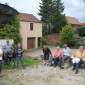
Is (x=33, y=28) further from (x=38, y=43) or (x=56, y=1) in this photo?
(x=56, y=1)

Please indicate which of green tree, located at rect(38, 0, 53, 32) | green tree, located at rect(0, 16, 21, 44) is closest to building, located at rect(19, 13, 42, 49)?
green tree, located at rect(0, 16, 21, 44)

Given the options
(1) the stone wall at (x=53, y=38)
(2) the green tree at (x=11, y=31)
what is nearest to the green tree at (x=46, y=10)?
(1) the stone wall at (x=53, y=38)

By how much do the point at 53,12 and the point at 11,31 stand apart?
583 inches

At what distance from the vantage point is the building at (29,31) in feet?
61.3

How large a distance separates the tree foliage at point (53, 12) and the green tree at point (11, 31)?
12.5 metres

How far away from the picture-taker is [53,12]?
2711 centimetres

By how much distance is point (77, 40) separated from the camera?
74.1 feet

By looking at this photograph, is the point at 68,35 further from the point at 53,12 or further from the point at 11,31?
the point at 11,31

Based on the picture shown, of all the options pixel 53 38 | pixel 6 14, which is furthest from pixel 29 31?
pixel 53 38

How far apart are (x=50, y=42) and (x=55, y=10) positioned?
7.56m

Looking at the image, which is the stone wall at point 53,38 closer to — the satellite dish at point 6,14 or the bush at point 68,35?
the bush at point 68,35

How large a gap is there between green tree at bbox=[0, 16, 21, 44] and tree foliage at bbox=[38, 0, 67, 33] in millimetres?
12466

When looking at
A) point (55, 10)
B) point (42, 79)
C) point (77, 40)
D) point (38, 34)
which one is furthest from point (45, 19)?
point (42, 79)

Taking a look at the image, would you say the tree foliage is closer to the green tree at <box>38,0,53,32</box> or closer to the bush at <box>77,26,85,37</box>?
the green tree at <box>38,0,53,32</box>
